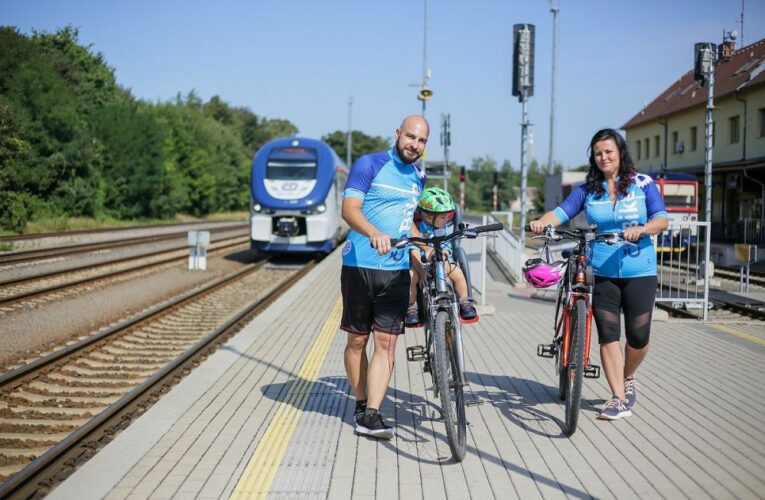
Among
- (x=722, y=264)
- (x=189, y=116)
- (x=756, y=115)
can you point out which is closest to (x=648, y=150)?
(x=756, y=115)

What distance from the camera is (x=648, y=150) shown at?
51281 mm

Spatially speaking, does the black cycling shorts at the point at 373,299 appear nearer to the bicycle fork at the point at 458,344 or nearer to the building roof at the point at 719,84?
the bicycle fork at the point at 458,344

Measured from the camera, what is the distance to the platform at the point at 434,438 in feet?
14.5

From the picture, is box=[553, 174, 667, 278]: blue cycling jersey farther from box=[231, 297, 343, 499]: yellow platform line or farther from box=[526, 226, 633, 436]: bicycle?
box=[231, 297, 343, 499]: yellow platform line

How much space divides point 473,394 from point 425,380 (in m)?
0.72

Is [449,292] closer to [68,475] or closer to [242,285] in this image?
[68,475]

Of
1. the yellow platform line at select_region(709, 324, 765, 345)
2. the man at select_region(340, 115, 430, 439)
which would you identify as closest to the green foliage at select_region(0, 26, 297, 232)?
the yellow platform line at select_region(709, 324, 765, 345)

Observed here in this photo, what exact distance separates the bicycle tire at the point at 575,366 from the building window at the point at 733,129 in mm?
34863

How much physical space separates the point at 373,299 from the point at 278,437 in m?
1.08

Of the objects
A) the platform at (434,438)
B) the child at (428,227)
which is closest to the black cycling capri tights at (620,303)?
the platform at (434,438)

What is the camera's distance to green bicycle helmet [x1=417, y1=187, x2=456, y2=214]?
5875 mm

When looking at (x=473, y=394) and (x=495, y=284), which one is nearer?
(x=473, y=394)

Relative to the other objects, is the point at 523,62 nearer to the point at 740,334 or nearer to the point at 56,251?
the point at 740,334

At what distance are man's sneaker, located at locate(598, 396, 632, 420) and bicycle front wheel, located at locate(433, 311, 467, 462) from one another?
4.58ft
